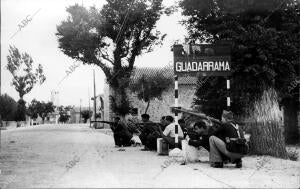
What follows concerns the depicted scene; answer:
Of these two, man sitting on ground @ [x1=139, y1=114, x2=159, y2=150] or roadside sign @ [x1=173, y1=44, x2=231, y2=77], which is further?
man sitting on ground @ [x1=139, y1=114, x2=159, y2=150]

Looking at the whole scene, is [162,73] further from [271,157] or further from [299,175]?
[299,175]

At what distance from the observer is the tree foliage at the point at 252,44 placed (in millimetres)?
14188

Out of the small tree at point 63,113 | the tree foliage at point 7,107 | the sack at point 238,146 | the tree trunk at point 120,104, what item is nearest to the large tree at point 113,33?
the tree trunk at point 120,104

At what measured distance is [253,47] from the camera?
1420 centimetres

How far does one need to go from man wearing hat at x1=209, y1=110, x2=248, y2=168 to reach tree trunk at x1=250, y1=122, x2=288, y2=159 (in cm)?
379

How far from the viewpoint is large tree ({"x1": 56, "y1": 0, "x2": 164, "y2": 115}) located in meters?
42.1

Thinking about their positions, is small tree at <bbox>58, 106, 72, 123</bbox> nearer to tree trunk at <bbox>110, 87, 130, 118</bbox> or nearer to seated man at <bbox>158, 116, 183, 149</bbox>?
tree trunk at <bbox>110, 87, 130, 118</bbox>

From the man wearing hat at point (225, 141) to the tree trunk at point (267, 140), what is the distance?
12.4ft

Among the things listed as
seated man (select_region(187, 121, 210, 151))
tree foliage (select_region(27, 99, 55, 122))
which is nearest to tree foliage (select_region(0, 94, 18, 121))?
tree foliage (select_region(27, 99, 55, 122))

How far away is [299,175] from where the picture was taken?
931cm

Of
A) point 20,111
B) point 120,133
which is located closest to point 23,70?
point 20,111

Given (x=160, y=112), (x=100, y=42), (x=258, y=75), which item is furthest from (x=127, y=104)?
(x=258, y=75)

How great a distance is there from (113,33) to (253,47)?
96.8 ft

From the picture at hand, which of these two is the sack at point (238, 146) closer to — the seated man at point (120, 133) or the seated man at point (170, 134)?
the seated man at point (170, 134)
